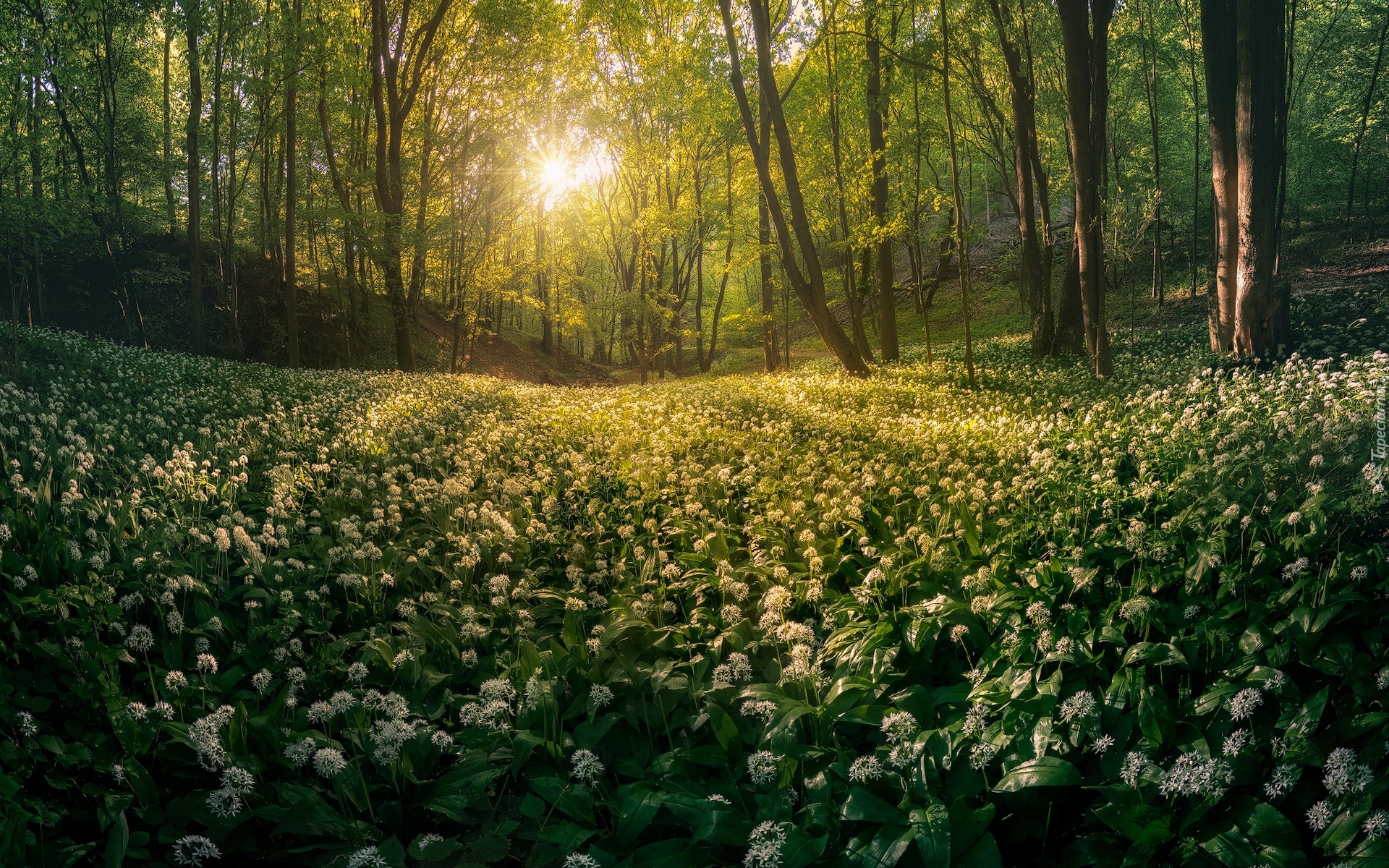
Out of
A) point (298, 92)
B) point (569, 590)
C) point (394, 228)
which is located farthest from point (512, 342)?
point (569, 590)

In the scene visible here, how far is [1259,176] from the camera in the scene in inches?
397

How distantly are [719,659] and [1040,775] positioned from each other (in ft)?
6.34

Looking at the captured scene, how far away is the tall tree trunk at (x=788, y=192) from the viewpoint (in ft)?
50.6

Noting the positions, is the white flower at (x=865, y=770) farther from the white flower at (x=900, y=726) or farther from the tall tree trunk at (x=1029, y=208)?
the tall tree trunk at (x=1029, y=208)

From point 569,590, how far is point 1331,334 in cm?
1482

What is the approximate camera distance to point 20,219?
1998cm

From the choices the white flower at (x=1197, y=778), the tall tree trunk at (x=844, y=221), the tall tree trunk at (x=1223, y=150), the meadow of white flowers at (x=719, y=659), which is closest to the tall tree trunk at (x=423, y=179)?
the tall tree trunk at (x=844, y=221)

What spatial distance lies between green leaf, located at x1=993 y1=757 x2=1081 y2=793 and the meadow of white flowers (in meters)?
0.02

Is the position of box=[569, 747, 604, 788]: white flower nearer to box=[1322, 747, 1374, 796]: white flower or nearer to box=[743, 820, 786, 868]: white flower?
box=[743, 820, 786, 868]: white flower

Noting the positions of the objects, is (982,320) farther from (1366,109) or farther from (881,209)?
(881,209)

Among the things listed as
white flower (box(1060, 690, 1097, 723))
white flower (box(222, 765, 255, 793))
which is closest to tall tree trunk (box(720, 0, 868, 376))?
white flower (box(1060, 690, 1097, 723))

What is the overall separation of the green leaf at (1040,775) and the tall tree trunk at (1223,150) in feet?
38.6

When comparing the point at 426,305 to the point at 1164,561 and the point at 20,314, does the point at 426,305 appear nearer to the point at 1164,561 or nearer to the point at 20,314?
the point at 20,314

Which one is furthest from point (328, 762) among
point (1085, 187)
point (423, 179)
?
point (423, 179)
